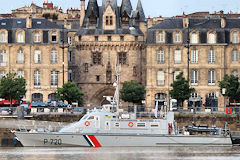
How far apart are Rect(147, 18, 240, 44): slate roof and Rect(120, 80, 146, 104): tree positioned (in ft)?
18.7

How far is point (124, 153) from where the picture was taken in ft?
238

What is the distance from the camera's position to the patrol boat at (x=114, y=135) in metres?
75.5

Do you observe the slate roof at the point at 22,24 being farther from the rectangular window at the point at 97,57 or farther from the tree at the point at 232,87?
the tree at the point at 232,87

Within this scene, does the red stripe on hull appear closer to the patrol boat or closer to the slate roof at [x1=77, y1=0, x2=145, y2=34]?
the patrol boat

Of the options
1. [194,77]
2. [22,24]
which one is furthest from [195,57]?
[22,24]

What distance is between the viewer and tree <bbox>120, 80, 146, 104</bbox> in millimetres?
107625

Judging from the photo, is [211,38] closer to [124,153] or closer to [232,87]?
[232,87]

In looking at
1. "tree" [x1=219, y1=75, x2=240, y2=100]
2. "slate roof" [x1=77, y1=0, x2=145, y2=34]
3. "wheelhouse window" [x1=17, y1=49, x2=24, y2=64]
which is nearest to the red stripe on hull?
"tree" [x1=219, y1=75, x2=240, y2=100]

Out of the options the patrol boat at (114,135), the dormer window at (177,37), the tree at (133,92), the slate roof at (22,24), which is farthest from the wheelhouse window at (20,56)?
the patrol boat at (114,135)

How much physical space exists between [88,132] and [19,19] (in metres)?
40.1

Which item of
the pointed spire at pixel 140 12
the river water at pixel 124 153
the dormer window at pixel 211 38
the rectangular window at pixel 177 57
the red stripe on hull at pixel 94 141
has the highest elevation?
the pointed spire at pixel 140 12

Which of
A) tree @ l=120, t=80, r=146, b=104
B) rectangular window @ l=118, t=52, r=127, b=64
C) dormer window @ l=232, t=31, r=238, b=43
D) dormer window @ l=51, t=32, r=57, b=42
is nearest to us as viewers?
tree @ l=120, t=80, r=146, b=104

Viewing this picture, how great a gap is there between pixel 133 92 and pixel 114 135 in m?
32.3

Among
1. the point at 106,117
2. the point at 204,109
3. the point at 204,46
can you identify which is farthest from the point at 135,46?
the point at 106,117
